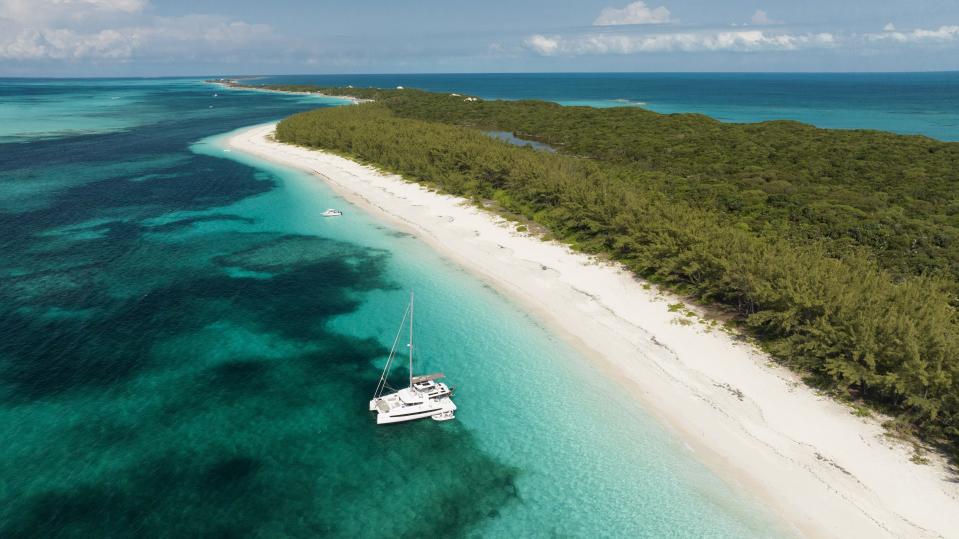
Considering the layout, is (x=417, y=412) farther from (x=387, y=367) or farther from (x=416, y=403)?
(x=387, y=367)

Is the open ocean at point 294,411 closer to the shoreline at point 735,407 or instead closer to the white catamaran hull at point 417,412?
the white catamaran hull at point 417,412

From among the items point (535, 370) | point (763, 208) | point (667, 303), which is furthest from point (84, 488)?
point (763, 208)

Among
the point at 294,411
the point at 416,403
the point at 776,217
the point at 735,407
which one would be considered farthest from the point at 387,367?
the point at 776,217

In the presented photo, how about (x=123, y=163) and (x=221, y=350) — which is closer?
(x=221, y=350)

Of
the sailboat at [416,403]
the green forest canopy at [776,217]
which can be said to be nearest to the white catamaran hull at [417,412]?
the sailboat at [416,403]

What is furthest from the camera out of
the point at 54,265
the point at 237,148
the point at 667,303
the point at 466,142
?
the point at 237,148

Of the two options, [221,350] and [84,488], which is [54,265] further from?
[84,488]

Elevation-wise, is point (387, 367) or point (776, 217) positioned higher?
point (776, 217)
